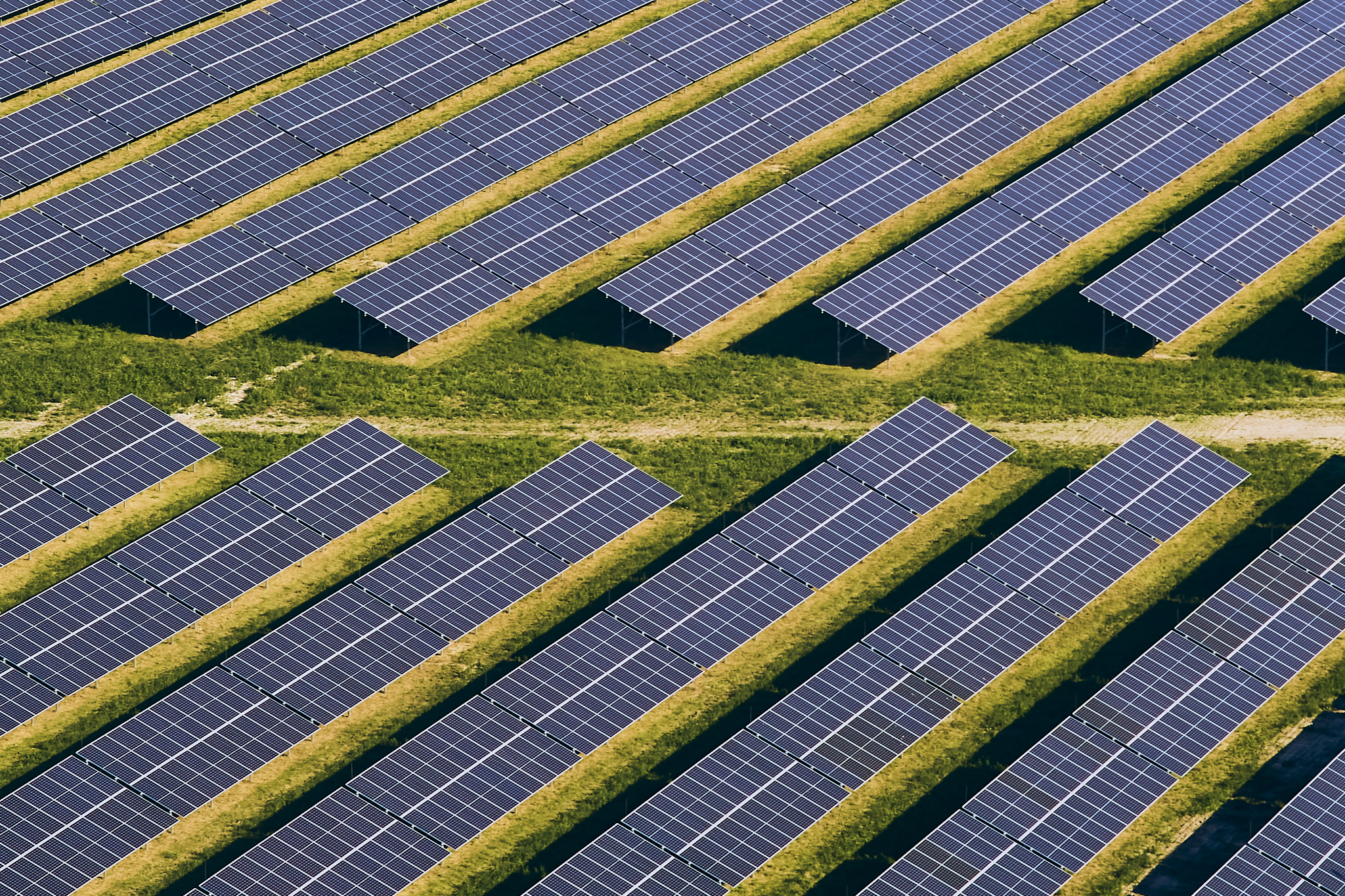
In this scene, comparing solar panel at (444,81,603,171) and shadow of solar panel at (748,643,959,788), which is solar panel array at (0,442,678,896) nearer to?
A: shadow of solar panel at (748,643,959,788)

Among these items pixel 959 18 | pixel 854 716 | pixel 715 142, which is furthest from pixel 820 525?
pixel 959 18

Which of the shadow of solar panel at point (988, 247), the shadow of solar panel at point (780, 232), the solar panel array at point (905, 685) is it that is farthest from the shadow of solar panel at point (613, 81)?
the solar panel array at point (905, 685)

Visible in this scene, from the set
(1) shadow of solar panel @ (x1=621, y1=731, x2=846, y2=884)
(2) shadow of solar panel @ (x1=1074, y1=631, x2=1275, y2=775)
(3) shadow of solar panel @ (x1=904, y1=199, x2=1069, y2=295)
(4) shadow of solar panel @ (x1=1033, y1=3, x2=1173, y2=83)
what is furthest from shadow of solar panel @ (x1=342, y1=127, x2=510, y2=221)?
(2) shadow of solar panel @ (x1=1074, y1=631, x2=1275, y2=775)

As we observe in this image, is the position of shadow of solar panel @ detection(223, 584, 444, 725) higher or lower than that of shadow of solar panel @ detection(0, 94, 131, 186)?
lower

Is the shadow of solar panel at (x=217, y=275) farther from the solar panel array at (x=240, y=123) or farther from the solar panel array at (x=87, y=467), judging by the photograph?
the solar panel array at (x=87, y=467)

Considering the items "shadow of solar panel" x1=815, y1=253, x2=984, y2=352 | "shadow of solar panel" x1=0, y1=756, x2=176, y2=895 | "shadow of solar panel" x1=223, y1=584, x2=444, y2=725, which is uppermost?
"shadow of solar panel" x1=815, y1=253, x2=984, y2=352

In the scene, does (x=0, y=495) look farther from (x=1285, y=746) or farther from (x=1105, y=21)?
(x=1105, y=21)

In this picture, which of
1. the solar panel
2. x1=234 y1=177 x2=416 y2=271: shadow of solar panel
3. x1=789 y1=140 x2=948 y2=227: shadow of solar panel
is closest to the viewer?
x1=234 y1=177 x2=416 y2=271: shadow of solar panel

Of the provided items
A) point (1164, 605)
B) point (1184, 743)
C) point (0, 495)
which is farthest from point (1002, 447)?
point (0, 495)

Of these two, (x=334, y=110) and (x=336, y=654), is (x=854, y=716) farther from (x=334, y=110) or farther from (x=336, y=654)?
(x=334, y=110)
